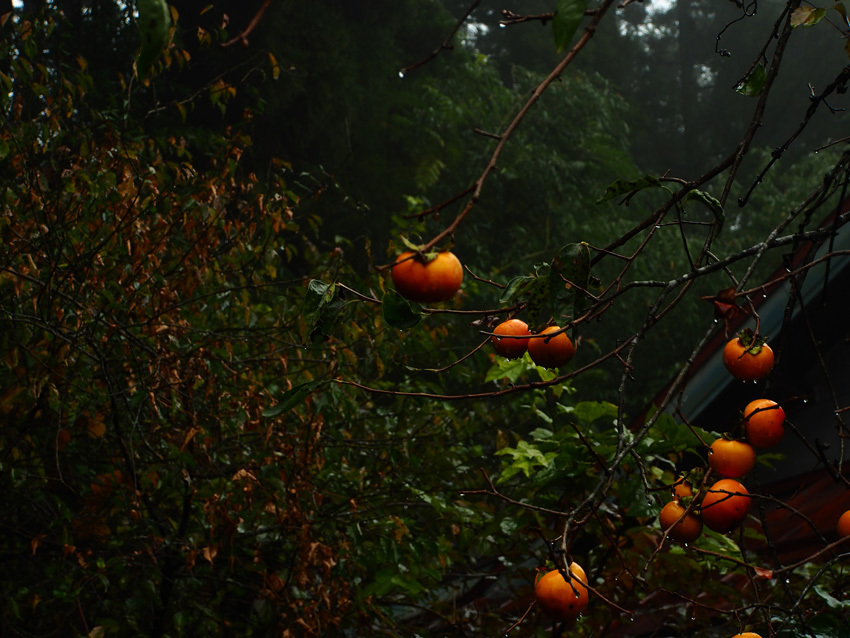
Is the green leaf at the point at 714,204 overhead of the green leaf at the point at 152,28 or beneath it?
beneath

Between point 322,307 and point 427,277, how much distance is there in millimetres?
238

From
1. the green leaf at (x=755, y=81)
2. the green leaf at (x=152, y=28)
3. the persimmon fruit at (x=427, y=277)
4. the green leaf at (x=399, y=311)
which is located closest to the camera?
the green leaf at (x=152, y=28)

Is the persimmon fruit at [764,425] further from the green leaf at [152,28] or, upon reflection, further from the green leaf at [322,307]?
the green leaf at [152,28]

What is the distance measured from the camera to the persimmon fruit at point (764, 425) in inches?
43.4

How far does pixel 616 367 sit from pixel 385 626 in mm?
8110

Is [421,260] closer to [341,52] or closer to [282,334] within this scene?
[282,334]

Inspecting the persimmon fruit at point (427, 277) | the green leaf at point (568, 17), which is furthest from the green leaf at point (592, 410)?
the green leaf at point (568, 17)

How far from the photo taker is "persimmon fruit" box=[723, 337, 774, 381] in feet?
3.60

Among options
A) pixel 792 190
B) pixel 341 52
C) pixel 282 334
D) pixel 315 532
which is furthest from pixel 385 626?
pixel 792 190

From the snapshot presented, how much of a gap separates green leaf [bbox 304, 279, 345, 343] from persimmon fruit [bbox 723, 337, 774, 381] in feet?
1.77

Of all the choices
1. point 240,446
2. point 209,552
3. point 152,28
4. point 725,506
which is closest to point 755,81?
point 725,506

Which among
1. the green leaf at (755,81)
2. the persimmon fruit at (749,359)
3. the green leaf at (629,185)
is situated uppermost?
the green leaf at (755,81)

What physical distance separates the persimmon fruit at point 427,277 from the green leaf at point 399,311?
13cm

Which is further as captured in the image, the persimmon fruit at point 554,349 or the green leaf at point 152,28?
the persimmon fruit at point 554,349
